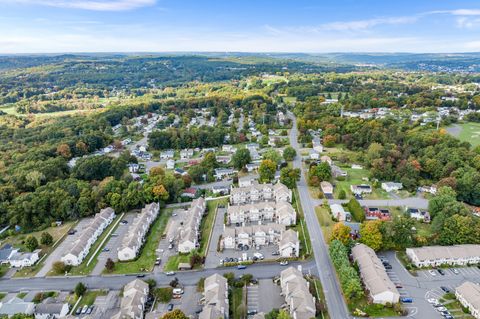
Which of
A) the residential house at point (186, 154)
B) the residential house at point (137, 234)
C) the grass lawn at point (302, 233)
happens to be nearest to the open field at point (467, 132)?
the grass lawn at point (302, 233)

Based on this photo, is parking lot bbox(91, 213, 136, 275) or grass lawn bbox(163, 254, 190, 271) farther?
parking lot bbox(91, 213, 136, 275)

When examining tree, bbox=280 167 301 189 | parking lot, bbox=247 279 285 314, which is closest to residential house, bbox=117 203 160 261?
parking lot, bbox=247 279 285 314

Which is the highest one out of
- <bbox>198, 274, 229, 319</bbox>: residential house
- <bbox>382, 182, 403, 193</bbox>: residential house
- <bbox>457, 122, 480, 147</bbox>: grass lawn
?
<bbox>457, 122, 480, 147</bbox>: grass lawn

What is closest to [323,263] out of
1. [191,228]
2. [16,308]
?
[191,228]

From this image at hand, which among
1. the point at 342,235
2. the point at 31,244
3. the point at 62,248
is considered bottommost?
the point at 62,248

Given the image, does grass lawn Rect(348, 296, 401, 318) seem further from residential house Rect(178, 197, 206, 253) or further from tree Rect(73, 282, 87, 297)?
tree Rect(73, 282, 87, 297)

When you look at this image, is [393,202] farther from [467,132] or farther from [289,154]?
[467,132]
